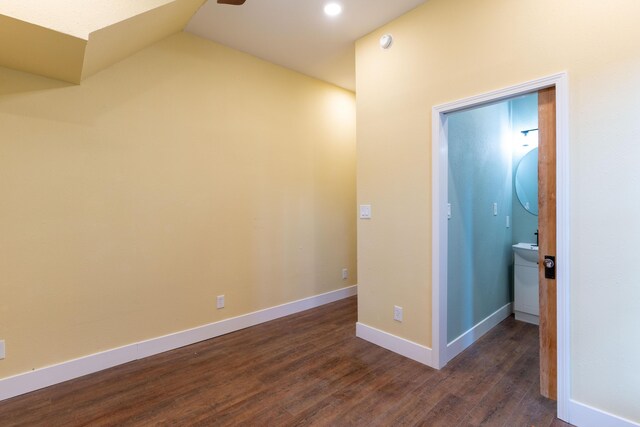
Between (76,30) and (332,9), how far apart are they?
1.80 meters

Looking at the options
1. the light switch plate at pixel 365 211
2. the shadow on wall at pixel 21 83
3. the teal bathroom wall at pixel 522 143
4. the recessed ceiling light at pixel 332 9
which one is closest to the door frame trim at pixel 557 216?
the light switch plate at pixel 365 211

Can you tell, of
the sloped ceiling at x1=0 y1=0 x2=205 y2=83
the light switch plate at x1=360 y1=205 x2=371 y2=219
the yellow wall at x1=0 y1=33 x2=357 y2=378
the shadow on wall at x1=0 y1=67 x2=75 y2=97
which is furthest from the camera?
the light switch plate at x1=360 y1=205 x2=371 y2=219

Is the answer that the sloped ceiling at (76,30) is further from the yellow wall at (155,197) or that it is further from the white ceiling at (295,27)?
the white ceiling at (295,27)

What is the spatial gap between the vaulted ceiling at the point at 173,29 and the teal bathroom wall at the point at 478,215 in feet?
4.32

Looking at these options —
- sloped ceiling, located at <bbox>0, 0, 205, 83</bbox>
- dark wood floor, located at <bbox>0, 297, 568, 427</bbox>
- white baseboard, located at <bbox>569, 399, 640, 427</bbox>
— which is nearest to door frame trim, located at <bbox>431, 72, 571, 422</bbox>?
white baseboard, located at <bbox>569, 399, 640, 427</bbox>

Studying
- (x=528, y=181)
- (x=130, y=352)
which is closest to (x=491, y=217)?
(x=528, y=181)

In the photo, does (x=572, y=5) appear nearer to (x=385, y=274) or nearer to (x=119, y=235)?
(x=385, y=274)

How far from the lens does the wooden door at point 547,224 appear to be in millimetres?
1861

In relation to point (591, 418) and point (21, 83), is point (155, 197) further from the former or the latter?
point (591, 418)

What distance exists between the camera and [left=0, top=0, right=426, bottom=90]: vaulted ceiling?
163cm

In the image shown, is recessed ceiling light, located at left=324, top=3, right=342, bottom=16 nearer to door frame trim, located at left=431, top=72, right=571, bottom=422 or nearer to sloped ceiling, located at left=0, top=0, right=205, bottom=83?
sloped ceiling, located at left=0, top=0, right=205, bottom=83

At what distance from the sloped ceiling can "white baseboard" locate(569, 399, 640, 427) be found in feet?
11.5

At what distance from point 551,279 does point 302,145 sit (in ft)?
9.21

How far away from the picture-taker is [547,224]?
6.21ft
